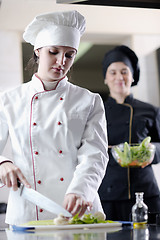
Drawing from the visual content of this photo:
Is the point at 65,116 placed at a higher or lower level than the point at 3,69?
lower

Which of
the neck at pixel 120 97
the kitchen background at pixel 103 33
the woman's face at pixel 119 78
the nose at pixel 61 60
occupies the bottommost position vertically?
the nose at pixel 61 60

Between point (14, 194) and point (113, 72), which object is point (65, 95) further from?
point (113, 72)

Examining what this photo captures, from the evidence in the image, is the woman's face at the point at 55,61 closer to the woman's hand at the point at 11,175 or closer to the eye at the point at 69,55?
the eye at the point at 69,55

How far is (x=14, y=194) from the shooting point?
170 cm

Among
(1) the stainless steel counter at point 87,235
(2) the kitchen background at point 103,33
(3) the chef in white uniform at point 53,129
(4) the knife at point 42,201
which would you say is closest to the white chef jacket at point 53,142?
(3) the chef in white uniform at point 53,129

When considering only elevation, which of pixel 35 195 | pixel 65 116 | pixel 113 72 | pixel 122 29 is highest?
pixel 122 29

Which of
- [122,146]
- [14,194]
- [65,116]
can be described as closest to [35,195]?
[14,194]

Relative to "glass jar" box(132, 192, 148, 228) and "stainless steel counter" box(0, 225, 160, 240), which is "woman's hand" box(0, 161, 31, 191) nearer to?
"stainless steel counter" box(0, 225, 160, 240)

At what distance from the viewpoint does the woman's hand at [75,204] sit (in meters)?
1.48

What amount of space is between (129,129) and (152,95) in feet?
7.95

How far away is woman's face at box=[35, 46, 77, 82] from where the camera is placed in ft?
5.68

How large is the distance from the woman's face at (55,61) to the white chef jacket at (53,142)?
0.27 ft

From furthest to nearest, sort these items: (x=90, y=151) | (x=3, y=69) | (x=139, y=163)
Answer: (x=3, y=69) < (x=139, y=163) < (x=90, y=151)

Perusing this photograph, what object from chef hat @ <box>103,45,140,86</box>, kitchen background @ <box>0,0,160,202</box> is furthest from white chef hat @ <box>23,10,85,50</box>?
kitchen background @ <box>0,0,160,202</box>
